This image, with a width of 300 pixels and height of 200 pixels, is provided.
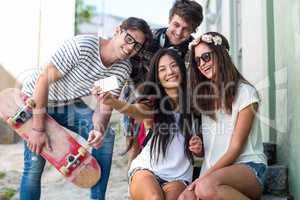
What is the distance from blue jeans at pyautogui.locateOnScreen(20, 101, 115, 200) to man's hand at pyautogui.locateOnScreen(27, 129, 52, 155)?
0.04 metres

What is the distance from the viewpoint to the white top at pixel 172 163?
2.09m

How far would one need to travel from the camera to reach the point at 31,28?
3.34 meters

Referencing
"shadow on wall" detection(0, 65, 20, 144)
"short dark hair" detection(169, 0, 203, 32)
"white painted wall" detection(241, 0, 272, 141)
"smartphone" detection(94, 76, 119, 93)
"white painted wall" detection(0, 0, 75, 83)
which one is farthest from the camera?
"white painted wall" detection(0, 0, 75, 83)

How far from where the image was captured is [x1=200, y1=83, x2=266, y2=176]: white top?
78.8 inches

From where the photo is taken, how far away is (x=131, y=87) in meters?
2.49

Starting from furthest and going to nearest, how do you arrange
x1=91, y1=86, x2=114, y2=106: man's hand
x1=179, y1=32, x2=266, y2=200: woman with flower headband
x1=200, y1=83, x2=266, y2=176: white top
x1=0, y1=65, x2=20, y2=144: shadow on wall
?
x1=0, y1=65, x2=20, y2=144: shadow on wall < x1=91, y1=86, x2=114, y2=106: man's hand < x1=200, y1=83, x2=266, y2=176: white top < x1=179, y1=32, x2=266, y2=200: woman with flower headband

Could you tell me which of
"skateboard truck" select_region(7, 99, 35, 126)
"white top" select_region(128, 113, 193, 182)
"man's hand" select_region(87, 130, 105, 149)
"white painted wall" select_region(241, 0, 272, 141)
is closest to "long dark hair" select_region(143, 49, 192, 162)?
"white top" select_region(128, 113, 193, 182)

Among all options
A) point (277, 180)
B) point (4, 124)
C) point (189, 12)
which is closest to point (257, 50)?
point (189, 12)

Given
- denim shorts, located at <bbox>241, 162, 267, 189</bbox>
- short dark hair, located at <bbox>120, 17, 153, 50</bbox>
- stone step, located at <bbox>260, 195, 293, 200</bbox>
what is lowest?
stone step, located at <bbox>260, 195, 293, 200</bbox>

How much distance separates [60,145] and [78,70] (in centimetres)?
50

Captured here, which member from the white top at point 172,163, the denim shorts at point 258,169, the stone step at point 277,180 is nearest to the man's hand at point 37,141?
the white top at point 172,163

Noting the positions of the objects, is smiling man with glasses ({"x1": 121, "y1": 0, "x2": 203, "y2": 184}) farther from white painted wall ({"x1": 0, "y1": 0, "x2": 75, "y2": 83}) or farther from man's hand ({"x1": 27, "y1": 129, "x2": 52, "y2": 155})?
white painted wall ({"x1": 0, "y1": 0, "x2": 75, "y2": 83})

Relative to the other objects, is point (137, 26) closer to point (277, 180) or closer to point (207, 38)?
point (207, 38)

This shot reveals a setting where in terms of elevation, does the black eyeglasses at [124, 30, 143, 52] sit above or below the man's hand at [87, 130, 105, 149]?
above
